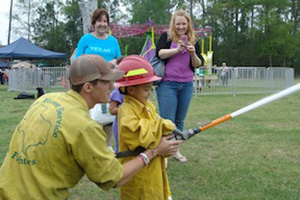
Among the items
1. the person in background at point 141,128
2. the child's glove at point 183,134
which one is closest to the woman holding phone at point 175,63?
the person in background at point 141,128

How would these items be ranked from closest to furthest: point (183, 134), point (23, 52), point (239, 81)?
point (183, 134) < point (239, 81) < point (23, 52)

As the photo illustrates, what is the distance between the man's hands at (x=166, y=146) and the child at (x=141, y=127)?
36 mm

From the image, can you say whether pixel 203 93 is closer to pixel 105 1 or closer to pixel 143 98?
pixel 143 98

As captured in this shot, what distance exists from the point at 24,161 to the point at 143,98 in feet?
3.38

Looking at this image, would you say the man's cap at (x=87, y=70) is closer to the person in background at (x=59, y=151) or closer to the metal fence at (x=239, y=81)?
the person in background at (x=59, y=151)

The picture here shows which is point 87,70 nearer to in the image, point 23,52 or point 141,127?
point 141,127

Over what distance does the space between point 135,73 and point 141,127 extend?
1.44 feet

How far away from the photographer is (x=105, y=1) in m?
54.5

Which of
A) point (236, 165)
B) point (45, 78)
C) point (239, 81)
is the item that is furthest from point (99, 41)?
point (45, 78)

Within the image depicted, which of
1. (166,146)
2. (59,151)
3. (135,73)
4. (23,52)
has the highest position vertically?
(23,52)

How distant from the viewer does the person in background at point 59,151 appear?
5.45 ft

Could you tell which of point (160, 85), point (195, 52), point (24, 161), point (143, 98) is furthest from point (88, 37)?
point (24, 161)

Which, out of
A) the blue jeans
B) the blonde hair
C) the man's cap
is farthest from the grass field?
the man's cap

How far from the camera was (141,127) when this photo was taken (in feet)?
7.06
